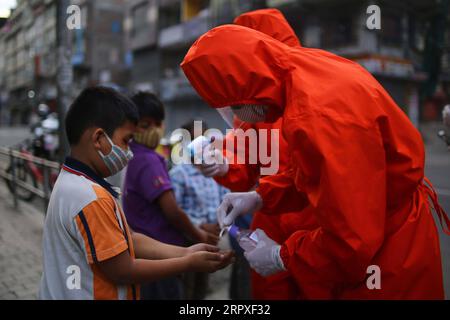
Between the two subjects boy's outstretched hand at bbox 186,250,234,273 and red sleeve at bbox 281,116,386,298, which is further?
boy's outstretched hand at bbox 186,250,234,273

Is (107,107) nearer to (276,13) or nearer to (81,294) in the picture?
(81,294)

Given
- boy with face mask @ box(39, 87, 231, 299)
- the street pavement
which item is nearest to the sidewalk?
the street pavement

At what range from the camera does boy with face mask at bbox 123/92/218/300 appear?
2.41 m

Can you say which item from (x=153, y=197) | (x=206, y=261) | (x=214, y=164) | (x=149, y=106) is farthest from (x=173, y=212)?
(x=206, y=261)

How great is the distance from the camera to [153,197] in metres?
2.39

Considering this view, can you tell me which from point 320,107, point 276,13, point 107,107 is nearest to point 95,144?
point 107,107

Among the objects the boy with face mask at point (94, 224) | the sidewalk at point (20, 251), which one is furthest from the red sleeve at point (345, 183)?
the sidewalk at point (20, 251)

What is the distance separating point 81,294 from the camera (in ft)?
4.41

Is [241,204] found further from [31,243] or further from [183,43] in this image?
[183,43]

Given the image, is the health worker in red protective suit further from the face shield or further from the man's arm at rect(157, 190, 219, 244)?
the face shield

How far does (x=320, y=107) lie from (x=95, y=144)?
0.81 meters

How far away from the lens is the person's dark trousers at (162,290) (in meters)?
2.52

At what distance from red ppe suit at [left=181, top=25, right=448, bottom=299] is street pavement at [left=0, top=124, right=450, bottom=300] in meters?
0.60

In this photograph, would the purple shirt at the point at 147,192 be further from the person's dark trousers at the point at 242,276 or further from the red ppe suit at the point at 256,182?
the person's dark trousers at the point at 242,276
